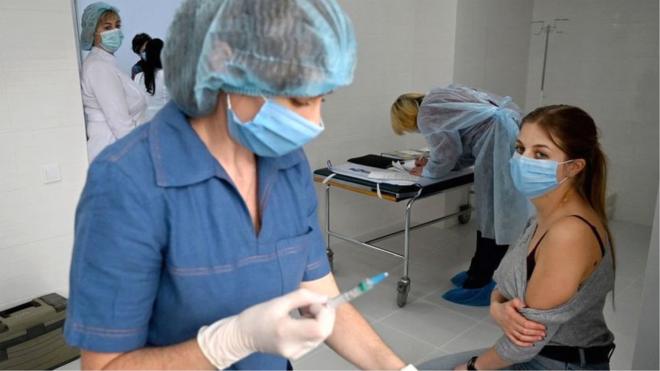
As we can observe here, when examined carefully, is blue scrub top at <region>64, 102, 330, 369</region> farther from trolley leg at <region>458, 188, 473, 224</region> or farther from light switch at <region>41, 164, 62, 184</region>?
trolley leg at <region>458, 188, 473, 224</region>

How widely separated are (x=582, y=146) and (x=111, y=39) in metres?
2.07

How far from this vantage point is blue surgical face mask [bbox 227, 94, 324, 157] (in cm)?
90

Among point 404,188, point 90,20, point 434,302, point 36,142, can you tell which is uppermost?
point 90,20

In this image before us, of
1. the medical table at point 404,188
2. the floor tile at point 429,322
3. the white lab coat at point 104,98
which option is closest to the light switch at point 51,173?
the white lab coat at point 104,98

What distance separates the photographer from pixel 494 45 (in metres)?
4.16

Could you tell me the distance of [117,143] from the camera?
2.84ft

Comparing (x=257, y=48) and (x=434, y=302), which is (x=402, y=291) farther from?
(x=257, y=48)

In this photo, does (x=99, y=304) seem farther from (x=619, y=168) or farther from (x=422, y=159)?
(x=619, y=168)

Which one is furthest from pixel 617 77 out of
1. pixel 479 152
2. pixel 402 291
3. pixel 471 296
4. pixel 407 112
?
pixel 402 291

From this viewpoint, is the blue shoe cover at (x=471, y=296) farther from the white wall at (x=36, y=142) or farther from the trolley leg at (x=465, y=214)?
the white wall at (x=36, y=142)

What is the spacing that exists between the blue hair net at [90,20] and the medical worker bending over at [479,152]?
1.59 meters

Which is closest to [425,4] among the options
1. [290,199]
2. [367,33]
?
[367,33]

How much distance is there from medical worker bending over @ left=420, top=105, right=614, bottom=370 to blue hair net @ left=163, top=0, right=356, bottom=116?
2.74 ft

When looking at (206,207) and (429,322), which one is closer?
(206,207)
